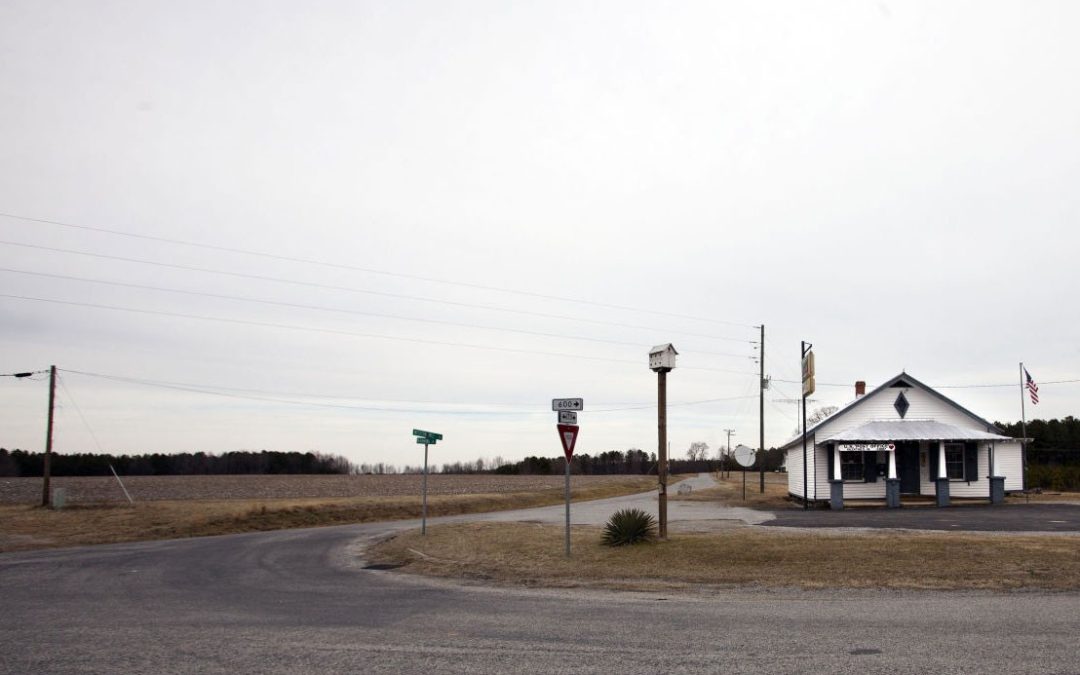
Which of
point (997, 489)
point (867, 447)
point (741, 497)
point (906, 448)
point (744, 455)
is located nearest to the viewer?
point (997, 489)

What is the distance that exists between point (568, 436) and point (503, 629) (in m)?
7.06

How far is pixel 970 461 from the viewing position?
33938 millimetres

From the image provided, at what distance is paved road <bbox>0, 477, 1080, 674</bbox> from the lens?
24.6ft

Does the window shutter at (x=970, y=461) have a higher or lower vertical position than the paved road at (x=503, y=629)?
higher

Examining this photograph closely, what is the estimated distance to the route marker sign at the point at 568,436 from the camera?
16.0 meters

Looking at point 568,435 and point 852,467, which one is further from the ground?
point 568,435

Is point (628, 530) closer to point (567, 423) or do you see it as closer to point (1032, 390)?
point (567, 423)

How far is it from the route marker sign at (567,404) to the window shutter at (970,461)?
2439 centimetres

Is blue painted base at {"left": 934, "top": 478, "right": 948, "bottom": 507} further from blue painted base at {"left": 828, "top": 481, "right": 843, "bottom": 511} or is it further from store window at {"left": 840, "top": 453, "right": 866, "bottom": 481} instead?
store window at {"left": 840, "top": 453, "right": 866, "bottom": 481}

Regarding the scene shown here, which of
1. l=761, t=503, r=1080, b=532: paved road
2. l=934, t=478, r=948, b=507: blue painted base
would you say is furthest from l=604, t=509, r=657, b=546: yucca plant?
l=934, t=478, r=948, b=507: blue painted base

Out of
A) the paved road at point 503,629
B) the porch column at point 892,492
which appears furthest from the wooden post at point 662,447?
the porch column at point 892,492

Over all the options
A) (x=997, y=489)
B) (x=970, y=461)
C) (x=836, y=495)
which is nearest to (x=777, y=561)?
(x=836, y=495)

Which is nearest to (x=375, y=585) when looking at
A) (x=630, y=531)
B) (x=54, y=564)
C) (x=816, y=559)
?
(x=630, y=531)

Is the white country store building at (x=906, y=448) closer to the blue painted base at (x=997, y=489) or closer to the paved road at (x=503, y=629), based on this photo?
the blue painted base at (x=997, y=489)
